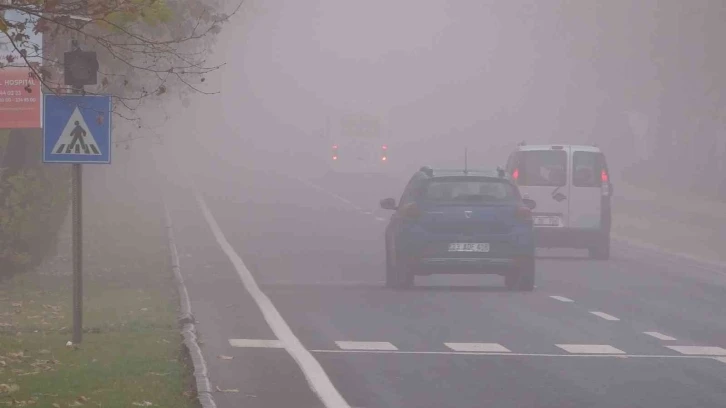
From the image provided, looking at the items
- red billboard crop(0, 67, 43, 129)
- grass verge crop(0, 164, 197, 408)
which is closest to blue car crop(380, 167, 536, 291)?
grass verge crop(0, 164, 197, 408)

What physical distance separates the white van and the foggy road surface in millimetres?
567

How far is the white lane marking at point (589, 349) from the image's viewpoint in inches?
572

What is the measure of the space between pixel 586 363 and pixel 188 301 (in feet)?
21.7

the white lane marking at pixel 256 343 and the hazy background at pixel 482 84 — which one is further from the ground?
the hazy background at pixel 482 84

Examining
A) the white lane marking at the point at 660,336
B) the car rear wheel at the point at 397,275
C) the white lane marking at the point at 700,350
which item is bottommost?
the white lane marking at the point at 660,336

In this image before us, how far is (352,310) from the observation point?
60.2ft

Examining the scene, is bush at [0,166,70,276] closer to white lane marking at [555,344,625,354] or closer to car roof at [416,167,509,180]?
car roof at [416,167,509,180]

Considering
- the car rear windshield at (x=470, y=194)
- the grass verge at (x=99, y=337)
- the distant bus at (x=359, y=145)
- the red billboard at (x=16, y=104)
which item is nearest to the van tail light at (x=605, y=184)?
the car rear windshield at (x=470, y=194)

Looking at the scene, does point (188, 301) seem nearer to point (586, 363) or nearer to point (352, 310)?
point (352, 310)

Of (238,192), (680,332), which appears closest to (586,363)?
(680,332)

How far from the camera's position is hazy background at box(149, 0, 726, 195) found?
57.4 metres

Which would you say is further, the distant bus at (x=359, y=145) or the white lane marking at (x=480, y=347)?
the distant bus at (x=359, y=145)

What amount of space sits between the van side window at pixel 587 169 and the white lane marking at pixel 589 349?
12684mm

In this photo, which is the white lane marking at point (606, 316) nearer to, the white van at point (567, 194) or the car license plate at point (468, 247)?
the car license plate at point (468, 247)
